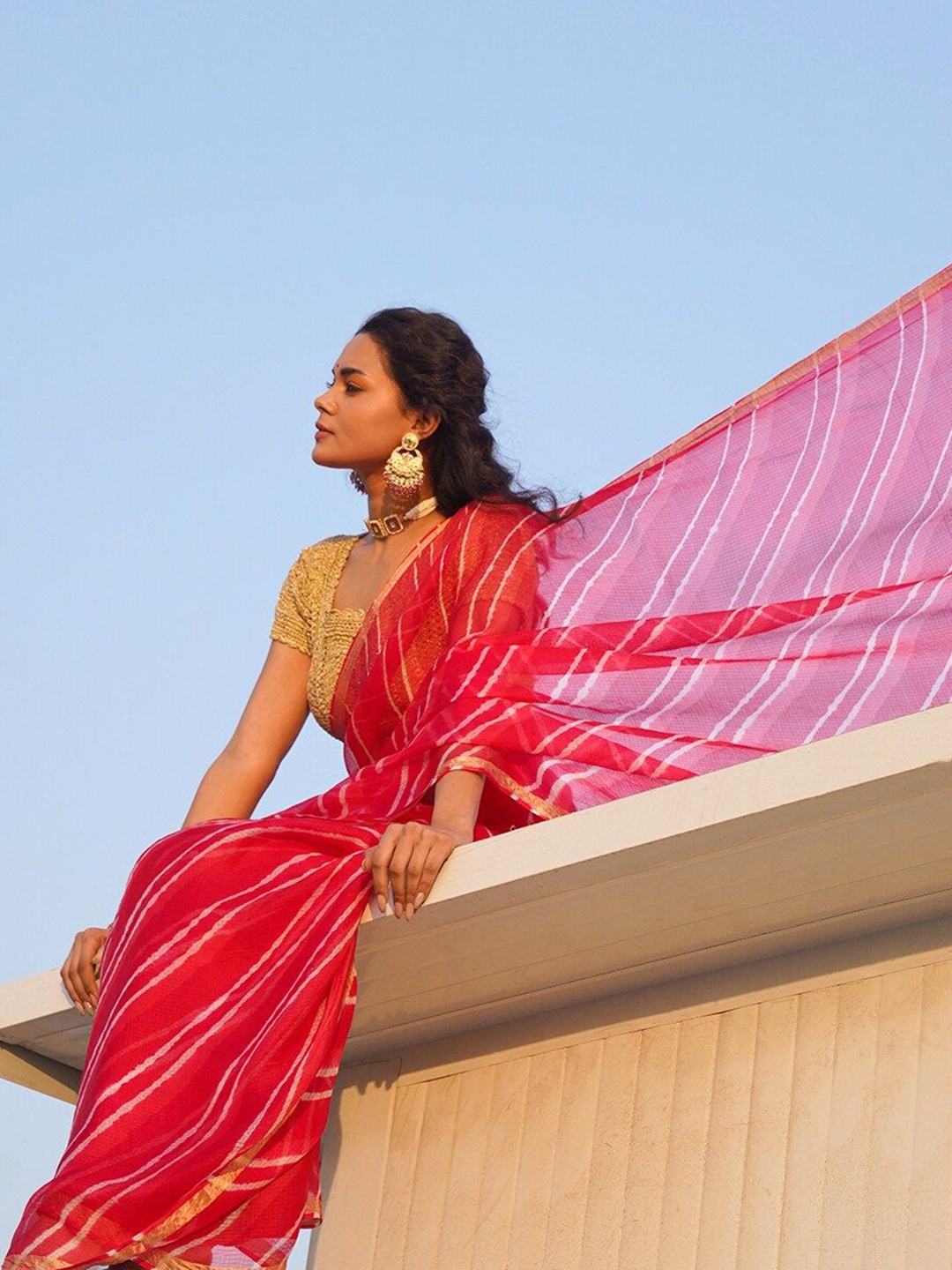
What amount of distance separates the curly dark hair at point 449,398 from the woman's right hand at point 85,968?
1.20 m

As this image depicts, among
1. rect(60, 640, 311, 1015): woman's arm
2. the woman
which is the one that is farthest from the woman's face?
rect(60, 640, 311, 1015): woman's arm

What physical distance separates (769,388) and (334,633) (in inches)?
42.0

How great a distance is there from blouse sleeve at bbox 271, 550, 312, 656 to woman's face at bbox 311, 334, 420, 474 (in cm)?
28

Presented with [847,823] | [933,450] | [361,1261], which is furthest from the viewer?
[361,1261]

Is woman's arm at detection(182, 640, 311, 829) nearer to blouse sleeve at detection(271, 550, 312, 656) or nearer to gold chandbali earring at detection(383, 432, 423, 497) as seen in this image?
blouse sleeve at detection(271, 550, 312, 656)

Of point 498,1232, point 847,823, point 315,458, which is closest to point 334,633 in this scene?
point 315,458

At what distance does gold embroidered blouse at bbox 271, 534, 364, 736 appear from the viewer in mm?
4586

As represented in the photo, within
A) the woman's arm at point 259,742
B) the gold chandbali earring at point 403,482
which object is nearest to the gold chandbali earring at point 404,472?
the gold chandbali earring at point 403,482

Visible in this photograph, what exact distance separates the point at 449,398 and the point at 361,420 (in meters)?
0.20

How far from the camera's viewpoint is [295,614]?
4.77 metres

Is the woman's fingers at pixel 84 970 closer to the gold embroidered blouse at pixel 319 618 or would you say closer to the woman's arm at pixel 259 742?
the woman's arm at pixel 259 742

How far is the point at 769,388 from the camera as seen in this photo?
4266mm

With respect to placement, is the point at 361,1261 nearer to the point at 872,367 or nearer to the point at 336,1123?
the point at 336,1123

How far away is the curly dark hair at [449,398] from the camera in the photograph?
463 cm
